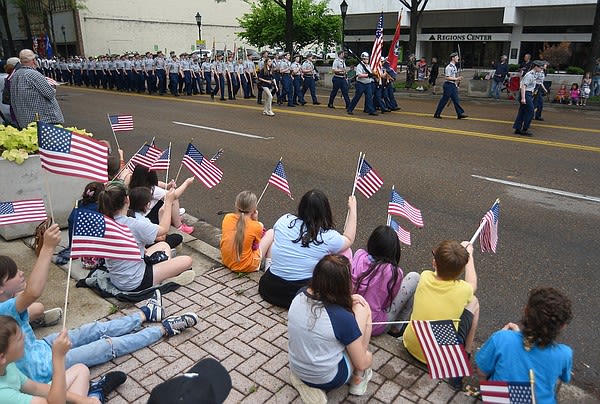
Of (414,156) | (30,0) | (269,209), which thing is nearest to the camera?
(269,209)

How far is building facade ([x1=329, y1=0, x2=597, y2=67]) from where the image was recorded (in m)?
34.1

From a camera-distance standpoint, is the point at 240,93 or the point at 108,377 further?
the point at 240,93

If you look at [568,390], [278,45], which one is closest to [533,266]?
[568,390]

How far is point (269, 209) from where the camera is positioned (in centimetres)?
696

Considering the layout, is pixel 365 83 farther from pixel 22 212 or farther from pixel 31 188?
pixel 22 212

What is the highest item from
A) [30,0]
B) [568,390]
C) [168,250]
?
[30,0]

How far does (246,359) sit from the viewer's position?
359 cm

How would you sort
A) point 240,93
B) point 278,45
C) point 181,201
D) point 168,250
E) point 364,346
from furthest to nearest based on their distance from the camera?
point 278,45 < point 240,93 < point 181,201 < point 168,250 < point 364,346

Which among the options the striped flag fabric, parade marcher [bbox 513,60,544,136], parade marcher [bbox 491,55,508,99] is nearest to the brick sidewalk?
the striped flag fabric

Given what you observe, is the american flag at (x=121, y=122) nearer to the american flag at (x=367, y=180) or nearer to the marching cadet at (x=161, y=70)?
the american flag at (x=367, y=180)

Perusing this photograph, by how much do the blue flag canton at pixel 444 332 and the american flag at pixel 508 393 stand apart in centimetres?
46

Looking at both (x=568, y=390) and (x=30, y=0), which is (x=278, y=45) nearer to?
(x=30, y=0)

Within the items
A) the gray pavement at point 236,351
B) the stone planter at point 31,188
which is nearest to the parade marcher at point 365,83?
the stone planter at point 31,188

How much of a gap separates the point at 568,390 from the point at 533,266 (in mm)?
1968
